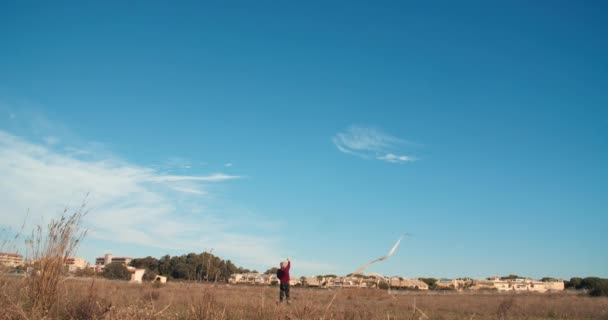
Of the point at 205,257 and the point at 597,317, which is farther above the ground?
the point at 205,257

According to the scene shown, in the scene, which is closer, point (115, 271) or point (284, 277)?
point (284, 277)

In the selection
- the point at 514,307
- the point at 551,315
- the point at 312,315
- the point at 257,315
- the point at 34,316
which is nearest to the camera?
the point at 312,315

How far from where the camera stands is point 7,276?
7391mm

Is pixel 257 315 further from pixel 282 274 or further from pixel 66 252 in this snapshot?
pixel 282 274

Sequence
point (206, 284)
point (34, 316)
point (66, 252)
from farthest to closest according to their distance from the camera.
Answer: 1. point (66, 252)
2. point (206, 284)
3. point (34, 316)

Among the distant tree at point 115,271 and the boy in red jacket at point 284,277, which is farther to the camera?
the distant tree at point 115,271

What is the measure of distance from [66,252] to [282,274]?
7416 millimetres

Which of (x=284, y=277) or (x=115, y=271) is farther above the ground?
(x=284, y=277)

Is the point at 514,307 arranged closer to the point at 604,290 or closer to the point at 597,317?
the point at 597,317

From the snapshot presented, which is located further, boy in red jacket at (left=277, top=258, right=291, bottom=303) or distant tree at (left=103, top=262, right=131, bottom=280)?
distant tree at (left=103, top=262, right=131, bottom=280)

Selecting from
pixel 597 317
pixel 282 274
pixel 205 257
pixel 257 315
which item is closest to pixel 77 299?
pixel 205 257

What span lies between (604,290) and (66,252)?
151 ft

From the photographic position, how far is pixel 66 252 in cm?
672

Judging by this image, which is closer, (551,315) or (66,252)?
(66,252)
